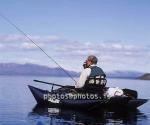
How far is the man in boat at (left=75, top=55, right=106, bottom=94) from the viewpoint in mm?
21188

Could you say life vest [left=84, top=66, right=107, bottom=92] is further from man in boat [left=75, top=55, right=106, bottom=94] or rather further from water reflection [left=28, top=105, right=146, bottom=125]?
water reflection [left=28, top=105, right=146, bottom=125]

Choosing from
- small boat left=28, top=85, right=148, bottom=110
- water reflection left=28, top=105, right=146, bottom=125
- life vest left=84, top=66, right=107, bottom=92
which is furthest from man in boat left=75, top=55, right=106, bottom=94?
water reflection left=28, top=105, right=146, bottom=125

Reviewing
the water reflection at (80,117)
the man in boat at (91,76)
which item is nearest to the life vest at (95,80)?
the man in boat at (91,76)

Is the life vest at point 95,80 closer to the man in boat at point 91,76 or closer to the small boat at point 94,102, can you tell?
the man in boat at point 91,76

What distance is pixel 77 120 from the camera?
60.1 feet

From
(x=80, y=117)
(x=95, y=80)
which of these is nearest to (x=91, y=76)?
(x=95, y=80)

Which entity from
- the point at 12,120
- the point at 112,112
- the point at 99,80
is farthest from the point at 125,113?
the point at 12,120

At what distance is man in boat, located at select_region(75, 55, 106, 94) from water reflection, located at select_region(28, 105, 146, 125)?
1.27 metres

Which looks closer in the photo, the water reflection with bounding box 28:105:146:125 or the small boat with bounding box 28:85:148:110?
the water reflection with bounding box 28:105:146:125

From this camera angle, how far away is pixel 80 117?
63.5 ft

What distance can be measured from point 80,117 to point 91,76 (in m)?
2.57

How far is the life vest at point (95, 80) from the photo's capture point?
21234 mm

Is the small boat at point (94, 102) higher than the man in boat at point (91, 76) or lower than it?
lower

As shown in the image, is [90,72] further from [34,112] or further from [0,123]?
[0,123]
